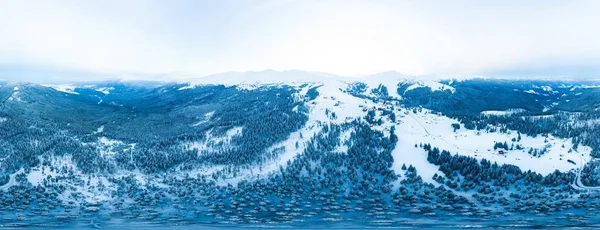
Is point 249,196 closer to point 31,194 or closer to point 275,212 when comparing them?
point 275,212

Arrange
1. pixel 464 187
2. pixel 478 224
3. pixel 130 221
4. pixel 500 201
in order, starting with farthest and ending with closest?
pixel 464 187
pixel 500 201
pixel 130 221
pixel 478 224

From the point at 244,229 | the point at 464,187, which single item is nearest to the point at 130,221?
the point at 244,229

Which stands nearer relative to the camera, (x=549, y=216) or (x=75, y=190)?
(x=549, y=216)

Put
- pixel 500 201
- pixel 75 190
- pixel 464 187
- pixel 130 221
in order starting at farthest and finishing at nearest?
pixel 75 190 → pixel 464 187 → pixel 500 201 → pixel 130 221

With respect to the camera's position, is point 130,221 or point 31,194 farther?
point 31,194

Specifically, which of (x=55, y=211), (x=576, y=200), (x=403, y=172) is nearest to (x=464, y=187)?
(x=403, y=172)

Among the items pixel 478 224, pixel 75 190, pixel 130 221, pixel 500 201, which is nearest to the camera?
pixel 478 224

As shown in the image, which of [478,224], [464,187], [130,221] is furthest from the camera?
[464,187]

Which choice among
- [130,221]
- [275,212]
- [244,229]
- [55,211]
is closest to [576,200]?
[275,212]

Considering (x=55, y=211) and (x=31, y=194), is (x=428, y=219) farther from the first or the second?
(x=31, y=194)
